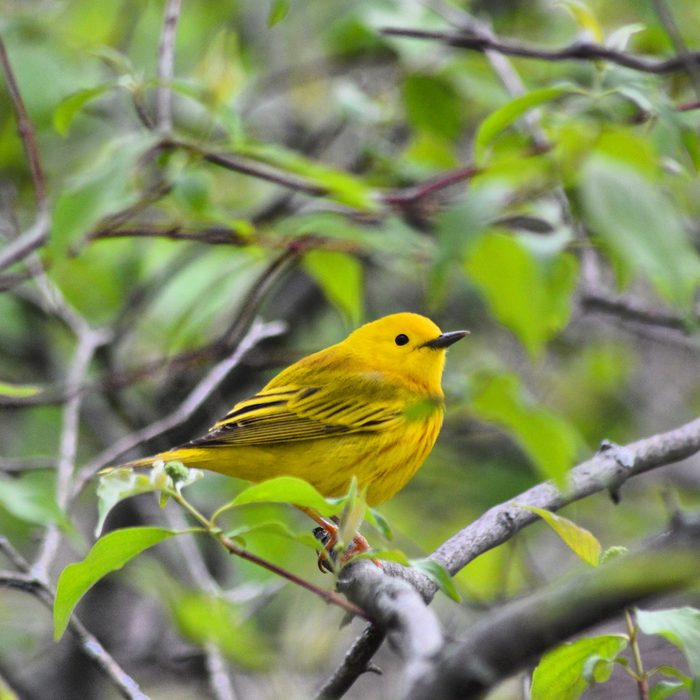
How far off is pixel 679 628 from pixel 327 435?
193 centimetres

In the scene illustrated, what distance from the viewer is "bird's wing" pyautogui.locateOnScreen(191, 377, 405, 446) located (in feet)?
11.4

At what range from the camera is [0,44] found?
3.20 meters

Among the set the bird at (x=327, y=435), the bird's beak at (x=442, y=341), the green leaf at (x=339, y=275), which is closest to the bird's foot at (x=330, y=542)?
the bird at (x=327, y=435)

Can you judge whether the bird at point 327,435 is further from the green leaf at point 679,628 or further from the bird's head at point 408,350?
the green leaf at point 679,628

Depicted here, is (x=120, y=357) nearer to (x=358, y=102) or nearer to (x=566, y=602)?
(x=358, y=102)

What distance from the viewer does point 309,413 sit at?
11.9ft

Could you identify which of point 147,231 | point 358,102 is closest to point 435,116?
point 358,102

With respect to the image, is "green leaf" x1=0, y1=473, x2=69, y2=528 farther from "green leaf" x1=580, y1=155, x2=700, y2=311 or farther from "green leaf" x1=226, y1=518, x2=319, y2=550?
"green leaf" x1=580, y1=155, x2=700, y2=311

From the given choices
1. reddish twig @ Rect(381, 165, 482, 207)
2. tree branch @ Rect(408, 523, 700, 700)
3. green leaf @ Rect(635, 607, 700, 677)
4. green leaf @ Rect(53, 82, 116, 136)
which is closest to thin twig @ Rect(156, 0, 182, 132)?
green leaf @ Rect(53, 82, 116, 136)

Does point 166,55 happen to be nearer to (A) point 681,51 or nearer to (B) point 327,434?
(B) point 327,434

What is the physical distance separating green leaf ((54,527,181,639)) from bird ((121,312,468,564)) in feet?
4.96

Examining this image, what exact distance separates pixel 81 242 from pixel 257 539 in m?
1.15

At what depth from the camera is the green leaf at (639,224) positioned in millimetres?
1364

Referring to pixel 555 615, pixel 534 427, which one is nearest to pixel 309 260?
pixel 534 427
